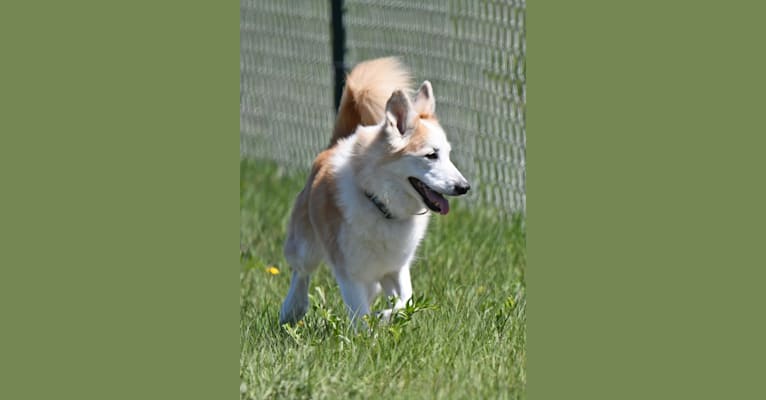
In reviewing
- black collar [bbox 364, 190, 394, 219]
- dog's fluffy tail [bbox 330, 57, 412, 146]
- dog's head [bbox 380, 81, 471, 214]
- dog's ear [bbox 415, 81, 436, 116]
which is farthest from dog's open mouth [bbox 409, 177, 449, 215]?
dog's fluffy tail [bbox 330, 57, 412, 146]

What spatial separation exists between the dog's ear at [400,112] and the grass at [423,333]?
87 centimetres

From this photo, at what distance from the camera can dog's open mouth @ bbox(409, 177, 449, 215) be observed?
16.6ft

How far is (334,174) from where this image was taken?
17.8ft

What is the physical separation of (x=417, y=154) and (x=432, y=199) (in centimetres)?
23

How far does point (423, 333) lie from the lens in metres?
4.77

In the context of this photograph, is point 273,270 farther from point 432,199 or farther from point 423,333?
point 423,333

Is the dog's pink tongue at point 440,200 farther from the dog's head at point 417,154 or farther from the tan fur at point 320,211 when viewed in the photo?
the tan fur at point 320,211

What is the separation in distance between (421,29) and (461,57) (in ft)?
1.50

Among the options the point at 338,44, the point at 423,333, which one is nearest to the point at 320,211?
the point at 423,333

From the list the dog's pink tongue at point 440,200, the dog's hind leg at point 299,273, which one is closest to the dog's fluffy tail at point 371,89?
the dog's hind leg at point 299,273

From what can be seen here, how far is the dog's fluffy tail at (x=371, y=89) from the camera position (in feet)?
18.7

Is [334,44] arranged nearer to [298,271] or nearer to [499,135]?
[499,135]

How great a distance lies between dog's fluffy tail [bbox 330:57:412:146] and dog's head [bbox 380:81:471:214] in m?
0.53

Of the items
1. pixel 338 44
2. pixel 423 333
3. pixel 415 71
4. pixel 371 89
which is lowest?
pixel 423 333
